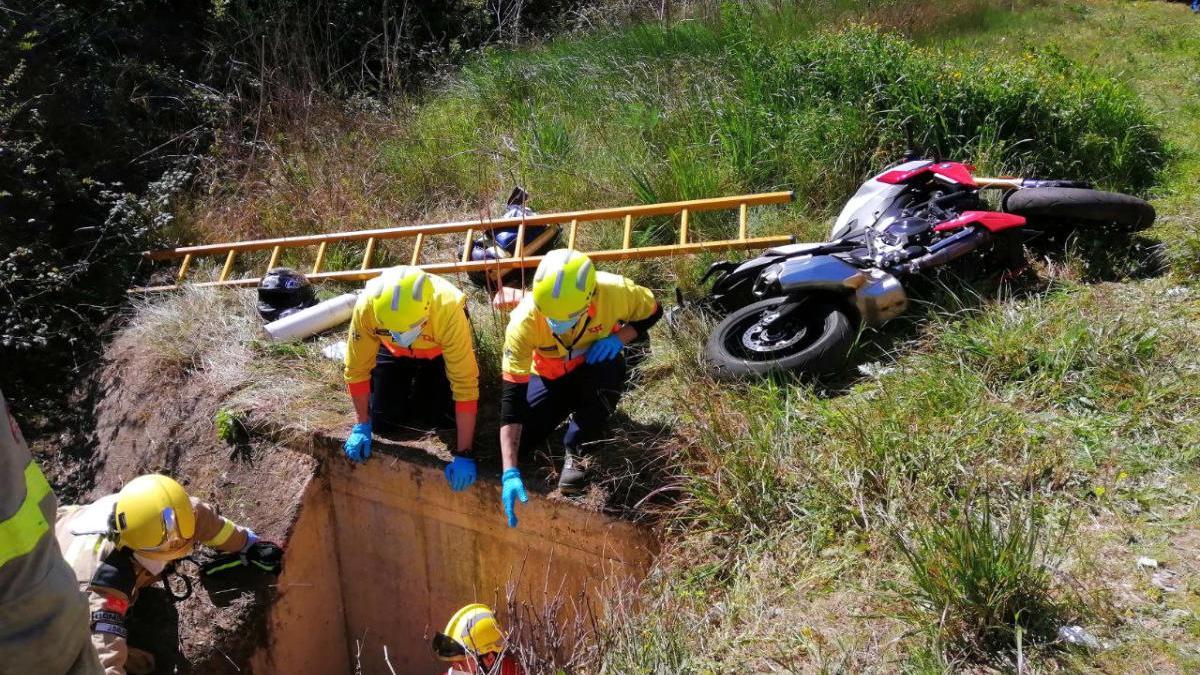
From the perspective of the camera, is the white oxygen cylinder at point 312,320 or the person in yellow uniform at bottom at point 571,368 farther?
the white oxygen cylinder at point 312,320

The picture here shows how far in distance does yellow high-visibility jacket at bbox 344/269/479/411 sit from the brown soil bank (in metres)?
0.60

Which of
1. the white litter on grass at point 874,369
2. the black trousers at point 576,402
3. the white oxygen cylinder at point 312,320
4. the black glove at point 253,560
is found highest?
the white litter on grass at point 874,369

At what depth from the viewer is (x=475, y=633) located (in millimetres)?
4266

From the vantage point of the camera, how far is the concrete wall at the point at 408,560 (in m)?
4.64

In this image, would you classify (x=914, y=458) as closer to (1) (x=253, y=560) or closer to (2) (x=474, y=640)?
(2) (x=474, y=640)

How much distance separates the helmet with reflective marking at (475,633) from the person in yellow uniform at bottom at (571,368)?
1.54ft

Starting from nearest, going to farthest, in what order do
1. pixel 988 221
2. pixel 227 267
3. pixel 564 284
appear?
pixel 564 284 → pixel 988 221 → pixel 227 267

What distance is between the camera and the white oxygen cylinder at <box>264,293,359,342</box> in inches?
238

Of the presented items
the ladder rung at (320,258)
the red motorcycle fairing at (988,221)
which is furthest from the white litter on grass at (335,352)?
the red motorcycle fairing at (988,221)

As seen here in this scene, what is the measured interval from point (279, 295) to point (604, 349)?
2.90m

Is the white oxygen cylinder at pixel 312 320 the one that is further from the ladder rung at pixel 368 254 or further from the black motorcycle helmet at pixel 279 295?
the ladder rung at pixel 368 254

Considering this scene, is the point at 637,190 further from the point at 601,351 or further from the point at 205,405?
the point at 205,405

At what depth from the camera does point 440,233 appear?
6832 millimetres

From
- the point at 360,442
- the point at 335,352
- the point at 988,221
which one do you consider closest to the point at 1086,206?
the point at 988,221
